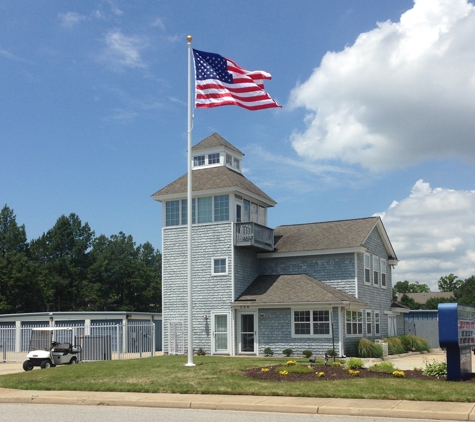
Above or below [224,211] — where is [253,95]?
above

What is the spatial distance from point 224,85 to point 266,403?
12.2 meters

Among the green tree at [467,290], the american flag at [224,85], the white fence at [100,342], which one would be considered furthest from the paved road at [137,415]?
the green tree at [467,290]

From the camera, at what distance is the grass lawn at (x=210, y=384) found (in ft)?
47.0

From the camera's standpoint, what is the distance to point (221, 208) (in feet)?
105

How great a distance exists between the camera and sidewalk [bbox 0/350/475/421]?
12.2 metres

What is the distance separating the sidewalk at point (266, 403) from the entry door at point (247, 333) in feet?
51.5

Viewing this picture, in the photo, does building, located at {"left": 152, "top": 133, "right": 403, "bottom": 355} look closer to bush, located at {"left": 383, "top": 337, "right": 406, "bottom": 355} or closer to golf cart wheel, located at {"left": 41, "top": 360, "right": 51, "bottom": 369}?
bush, located at {"left": 383, "top": 337, "right": 406, "bottom": 355}

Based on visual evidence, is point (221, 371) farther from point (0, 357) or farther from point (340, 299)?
point (0, 357)

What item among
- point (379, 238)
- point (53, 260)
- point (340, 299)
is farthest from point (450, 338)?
point (53, 260)

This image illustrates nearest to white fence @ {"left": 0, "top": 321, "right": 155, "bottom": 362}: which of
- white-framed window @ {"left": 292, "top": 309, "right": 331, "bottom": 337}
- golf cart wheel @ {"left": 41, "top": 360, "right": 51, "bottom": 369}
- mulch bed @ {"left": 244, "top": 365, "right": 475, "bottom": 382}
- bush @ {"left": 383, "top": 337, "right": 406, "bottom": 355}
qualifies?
golf cart wheel @ {"left": 41, "top": 360, "right": 51, "bottom": 369}

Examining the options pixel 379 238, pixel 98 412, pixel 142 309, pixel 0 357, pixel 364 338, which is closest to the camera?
pixel 98 412

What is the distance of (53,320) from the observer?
38.5m

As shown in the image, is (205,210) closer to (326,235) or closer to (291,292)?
(291,292)

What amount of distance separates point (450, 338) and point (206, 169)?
19989mm
